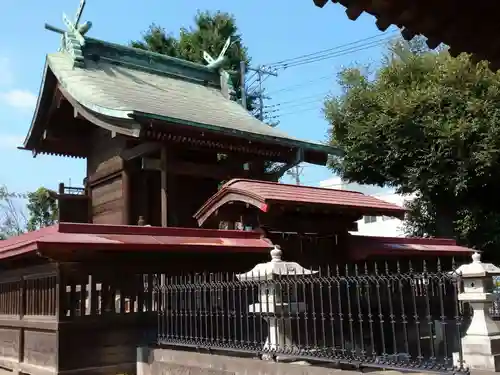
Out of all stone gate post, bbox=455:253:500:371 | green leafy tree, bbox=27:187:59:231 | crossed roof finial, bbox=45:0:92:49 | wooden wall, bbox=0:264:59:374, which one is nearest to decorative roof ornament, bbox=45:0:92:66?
crossed roof finial, bbox=45:0:92:49

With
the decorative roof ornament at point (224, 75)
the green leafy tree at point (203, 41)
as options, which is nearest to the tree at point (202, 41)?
the green leafy tree at point (203, 41)

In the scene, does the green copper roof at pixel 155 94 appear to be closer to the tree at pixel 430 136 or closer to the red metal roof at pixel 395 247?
the red metal roof at pixel 395 247

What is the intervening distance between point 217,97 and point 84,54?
14.1 feet

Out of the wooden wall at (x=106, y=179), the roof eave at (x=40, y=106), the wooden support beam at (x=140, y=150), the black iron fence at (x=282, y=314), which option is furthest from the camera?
the roof eave at (x=40, y=106)

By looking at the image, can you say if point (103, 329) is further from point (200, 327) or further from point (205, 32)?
point (205, 32)

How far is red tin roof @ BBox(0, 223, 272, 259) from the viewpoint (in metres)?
8.33

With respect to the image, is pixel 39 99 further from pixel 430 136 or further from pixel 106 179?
pixel 430 136

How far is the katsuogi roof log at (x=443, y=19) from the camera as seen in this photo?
3.15m

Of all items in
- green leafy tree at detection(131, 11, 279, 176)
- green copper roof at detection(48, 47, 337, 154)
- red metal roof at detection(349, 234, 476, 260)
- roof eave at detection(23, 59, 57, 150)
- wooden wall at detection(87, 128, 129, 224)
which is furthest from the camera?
green leafy tree at detection(131, 11, 279, 176)

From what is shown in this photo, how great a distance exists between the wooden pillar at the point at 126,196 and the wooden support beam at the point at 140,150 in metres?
0.36

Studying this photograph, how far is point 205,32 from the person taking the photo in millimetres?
29078

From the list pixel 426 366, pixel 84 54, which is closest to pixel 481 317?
pixel 426 366

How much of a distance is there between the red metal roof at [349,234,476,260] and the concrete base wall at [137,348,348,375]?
4.63 meters

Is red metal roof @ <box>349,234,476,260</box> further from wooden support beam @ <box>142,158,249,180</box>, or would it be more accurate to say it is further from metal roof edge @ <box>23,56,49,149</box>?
metal roof edge @ <box>23,56,49,149</box>
